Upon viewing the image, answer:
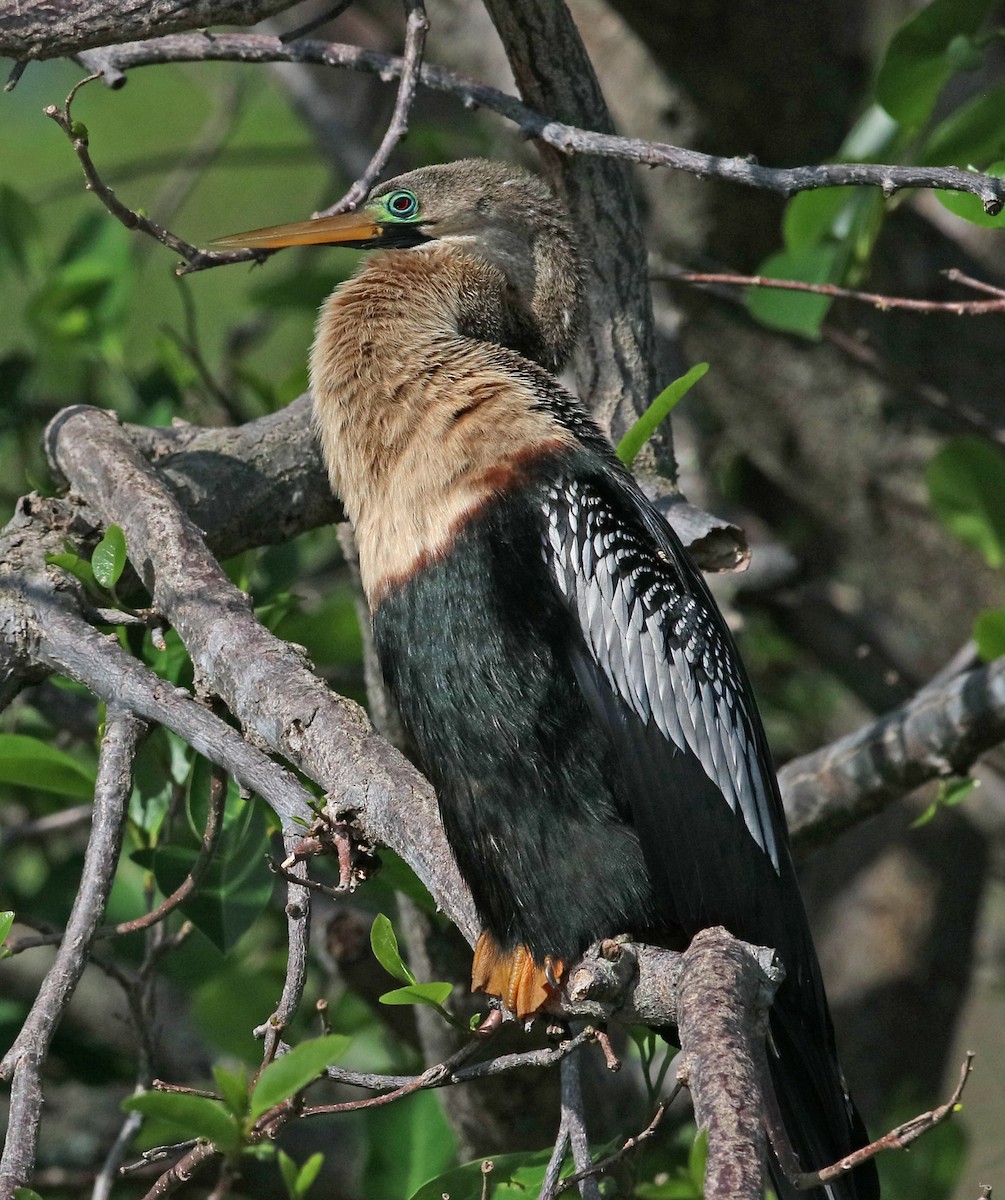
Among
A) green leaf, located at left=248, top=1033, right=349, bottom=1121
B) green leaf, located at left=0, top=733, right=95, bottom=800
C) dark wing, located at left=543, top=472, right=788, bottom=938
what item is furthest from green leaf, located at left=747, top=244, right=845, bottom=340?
green leaf, located at left=248, top=1033, right=349, bottom=1121

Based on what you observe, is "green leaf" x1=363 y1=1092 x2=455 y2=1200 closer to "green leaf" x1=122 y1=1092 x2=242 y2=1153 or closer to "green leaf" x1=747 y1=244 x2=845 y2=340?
"green leaf" x1=122 y1=1092 x2=242 y2=1153

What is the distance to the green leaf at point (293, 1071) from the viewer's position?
142cm

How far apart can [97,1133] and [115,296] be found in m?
2.13

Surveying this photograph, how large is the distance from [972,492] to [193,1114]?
254 centimetres

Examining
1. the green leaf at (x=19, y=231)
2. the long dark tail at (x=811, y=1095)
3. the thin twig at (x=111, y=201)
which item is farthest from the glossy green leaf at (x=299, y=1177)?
the green leaf at (x=19, y=231)

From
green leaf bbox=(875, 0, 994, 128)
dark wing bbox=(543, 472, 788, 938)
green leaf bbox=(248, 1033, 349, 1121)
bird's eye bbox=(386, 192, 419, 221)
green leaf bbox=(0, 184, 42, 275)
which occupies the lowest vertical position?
green leaf bbox=(248, 1033, 349, 1121)

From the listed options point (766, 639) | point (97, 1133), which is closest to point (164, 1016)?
point (97, 1133)

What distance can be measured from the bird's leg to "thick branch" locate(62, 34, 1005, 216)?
127 centimetres

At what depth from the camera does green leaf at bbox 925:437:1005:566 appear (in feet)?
10.9

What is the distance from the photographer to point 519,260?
8.92 feet

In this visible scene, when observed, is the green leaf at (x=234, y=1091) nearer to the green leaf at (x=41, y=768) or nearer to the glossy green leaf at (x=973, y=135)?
the green leaf at (x=41, y=768)

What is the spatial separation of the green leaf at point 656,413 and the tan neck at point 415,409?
26 centimetres

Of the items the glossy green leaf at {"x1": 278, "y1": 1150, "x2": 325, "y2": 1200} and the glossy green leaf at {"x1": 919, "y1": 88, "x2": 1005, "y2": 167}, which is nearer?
the glossy green leaf at {"x1": 278, "y1": 1150, "x2": 325, "y2": 1200}

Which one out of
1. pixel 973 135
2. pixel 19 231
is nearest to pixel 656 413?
pixel 973 135
